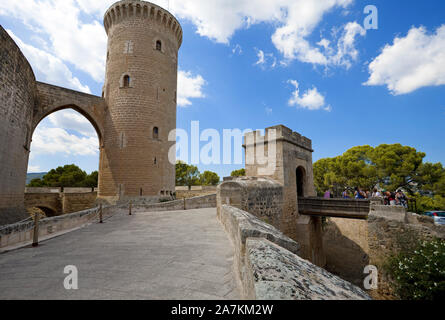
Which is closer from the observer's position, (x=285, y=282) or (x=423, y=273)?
(x=285, y=282)

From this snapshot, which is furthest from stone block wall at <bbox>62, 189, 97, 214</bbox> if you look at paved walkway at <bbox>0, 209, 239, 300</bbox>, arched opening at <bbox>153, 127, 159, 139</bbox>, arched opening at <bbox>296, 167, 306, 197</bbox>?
arched opening at <bbox>296, 167, 306, 197</bbox>

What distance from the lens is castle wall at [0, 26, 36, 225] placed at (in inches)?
336

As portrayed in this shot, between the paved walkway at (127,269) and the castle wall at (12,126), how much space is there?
689 cm

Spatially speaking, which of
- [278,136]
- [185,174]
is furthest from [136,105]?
[185,174]

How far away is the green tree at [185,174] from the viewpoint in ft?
156

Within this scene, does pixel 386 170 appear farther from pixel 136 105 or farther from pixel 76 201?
pixel 76 201

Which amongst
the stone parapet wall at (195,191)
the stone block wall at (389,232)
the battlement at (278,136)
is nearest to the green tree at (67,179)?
the stone parapet wall at (195,191)

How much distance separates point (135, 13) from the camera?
17.2 meters

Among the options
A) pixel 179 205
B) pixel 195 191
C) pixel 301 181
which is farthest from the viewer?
pixel 195 191

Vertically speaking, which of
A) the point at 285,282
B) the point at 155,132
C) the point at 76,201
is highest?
the point at 155,132

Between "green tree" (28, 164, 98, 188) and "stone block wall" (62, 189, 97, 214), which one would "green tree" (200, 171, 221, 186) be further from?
"stone block wall" (62, 189, 97, 214)

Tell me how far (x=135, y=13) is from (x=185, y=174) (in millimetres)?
34581

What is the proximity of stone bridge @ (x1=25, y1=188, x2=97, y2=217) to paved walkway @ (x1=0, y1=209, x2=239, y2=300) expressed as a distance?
16.2 metres

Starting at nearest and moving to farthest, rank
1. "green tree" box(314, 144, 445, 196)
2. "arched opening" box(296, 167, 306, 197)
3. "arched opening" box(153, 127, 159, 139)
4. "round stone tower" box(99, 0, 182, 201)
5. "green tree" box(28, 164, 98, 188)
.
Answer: "arched opening" box(296, 167, 306, 197), "round stone tower" box(99, 0, 182, 201), "arched opening" box(153, 127, 159, 139), "green tree" box(314, 144, 445, 196), "green tree" box(28, 164, 98, 188)
